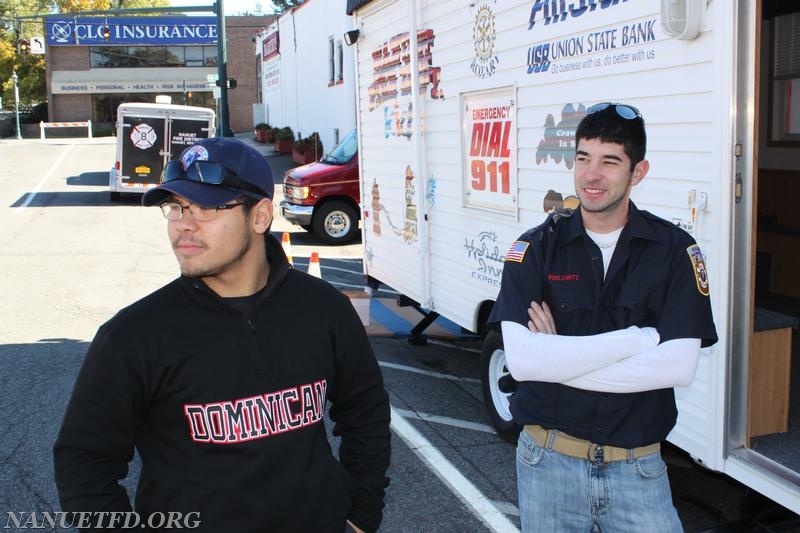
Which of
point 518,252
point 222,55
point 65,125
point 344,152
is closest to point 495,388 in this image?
point 518,252

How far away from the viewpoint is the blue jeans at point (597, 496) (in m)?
2.63

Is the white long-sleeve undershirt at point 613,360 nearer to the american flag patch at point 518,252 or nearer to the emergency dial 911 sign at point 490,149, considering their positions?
the american flag patch at point 518,252

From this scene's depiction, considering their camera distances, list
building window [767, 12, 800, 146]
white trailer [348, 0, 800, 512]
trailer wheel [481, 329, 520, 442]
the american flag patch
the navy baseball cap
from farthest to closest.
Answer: building window [767, 12, 800, 146], trailer wheel [481, 329, 520, 442], white trailer [348, 0, 800, 512], the american flag patch, the navy baseball cap

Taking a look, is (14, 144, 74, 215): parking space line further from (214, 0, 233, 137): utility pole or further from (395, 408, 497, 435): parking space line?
(395, 408, 497, 435): parking space line

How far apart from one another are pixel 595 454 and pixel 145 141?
19.6 m

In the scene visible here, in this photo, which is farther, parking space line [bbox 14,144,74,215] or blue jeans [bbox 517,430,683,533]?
parking space line [bbox 14,144,74,215]

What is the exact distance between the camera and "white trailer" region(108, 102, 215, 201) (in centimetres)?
2073

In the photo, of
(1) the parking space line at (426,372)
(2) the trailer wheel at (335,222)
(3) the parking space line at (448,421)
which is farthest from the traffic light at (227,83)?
(3) the parking space line at (448,421)

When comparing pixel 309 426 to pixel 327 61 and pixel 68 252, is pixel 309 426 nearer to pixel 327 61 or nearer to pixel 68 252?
pixel 68 252

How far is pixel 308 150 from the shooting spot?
2809 cm

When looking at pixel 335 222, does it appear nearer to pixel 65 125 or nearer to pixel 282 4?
pixel 65 125

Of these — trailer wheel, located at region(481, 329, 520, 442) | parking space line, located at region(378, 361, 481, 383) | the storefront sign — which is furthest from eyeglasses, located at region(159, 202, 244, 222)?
the storefront sign

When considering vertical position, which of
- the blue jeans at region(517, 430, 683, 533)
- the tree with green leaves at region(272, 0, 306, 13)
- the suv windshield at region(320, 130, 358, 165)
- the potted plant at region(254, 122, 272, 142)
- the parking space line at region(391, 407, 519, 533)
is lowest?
the parking space line at region(391, 407, 519, 533)

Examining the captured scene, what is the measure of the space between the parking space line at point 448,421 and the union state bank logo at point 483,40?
7.77ft
